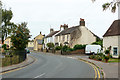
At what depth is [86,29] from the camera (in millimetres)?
54656

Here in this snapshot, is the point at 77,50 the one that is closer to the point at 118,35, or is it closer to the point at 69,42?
the point at 69,42

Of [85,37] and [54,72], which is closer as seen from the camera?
[54,72]

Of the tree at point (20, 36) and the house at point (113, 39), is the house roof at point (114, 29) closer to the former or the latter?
the house at point (113, 39)

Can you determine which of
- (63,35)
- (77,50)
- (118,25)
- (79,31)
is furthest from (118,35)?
(63,35)

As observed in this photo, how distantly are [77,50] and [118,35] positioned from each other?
16929mm

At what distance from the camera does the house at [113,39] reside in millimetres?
30986

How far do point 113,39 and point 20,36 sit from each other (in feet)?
62.0

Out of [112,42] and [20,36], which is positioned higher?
[20,36]

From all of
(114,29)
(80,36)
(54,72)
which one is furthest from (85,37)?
(54,72)

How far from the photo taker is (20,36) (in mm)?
25203

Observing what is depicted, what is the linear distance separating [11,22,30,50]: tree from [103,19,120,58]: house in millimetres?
17466

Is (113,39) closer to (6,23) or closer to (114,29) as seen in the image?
(114,29)

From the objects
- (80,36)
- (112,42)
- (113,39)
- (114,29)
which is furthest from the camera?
(80,36)

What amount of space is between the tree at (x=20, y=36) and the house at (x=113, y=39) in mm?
17466
